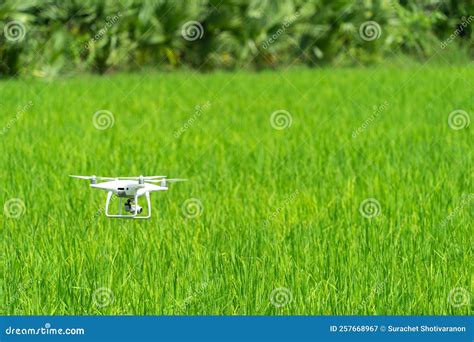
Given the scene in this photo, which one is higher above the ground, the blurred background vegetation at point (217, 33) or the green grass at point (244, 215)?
the blurred background vegetation at point (217, 33)

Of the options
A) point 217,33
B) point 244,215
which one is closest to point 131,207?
point 244,215

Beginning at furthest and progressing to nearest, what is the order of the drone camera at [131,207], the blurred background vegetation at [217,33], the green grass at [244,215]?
1. the blurred background vegetation at [217,33]
2. the green grass at [244,215]
3. the drone camera at [131,207]

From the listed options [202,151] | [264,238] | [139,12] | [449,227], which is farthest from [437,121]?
[139,12]

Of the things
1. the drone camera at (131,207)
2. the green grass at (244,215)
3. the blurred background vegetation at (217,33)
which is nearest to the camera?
the drone camera at (131,207)

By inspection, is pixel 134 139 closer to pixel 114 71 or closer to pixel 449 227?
pixel 449 227

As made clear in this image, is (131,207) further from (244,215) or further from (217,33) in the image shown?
(217,33)

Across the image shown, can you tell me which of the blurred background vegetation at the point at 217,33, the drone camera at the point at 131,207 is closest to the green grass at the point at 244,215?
the drone camera at the point at 131,207

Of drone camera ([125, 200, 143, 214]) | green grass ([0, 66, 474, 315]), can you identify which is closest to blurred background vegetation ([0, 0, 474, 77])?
green grass ([0, 66, 474, 315])

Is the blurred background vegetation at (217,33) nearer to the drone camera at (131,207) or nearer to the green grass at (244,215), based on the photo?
the green grass at (244,215)
